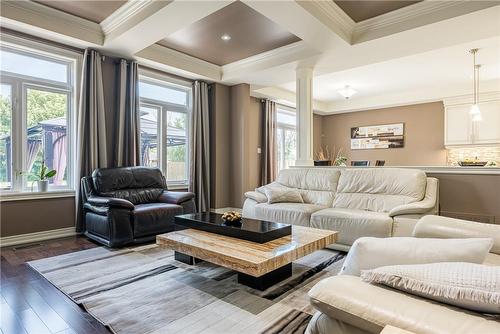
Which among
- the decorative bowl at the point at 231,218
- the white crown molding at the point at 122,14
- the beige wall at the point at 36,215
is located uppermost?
the white crown molding at the point at 122,14

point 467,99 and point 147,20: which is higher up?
point 147,20

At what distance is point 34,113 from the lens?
13.1 ft

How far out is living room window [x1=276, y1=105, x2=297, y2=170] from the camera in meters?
7.84

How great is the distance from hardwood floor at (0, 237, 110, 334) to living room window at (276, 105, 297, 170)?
584cm

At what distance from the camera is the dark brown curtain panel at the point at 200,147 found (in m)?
5.66

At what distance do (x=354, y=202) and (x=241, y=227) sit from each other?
199 cm

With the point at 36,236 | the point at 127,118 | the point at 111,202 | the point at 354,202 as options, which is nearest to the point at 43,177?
the point at 36,236

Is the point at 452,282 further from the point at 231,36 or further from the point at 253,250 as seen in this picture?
→ the point at 231,36

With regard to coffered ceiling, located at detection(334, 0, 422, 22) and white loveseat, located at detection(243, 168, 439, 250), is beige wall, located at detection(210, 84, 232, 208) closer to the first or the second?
white loveseat, located at detection(243, 168, 439, 250)

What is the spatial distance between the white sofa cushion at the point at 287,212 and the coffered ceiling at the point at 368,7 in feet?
8.31

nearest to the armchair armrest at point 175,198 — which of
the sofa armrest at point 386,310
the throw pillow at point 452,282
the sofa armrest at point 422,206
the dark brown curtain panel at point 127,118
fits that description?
the dark brown curtain panel at point 127,118

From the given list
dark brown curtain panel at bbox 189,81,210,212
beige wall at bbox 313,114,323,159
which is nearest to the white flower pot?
dark brown curtain panel at bbox 189,81,210,212

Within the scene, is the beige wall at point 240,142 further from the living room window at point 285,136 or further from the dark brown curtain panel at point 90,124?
the dark brown curtain panel at point 90,124

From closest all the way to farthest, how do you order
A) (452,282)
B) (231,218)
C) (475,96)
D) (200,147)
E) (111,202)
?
(452,282)
(231,218)
(111,202)
(200,147)
(475,96)
